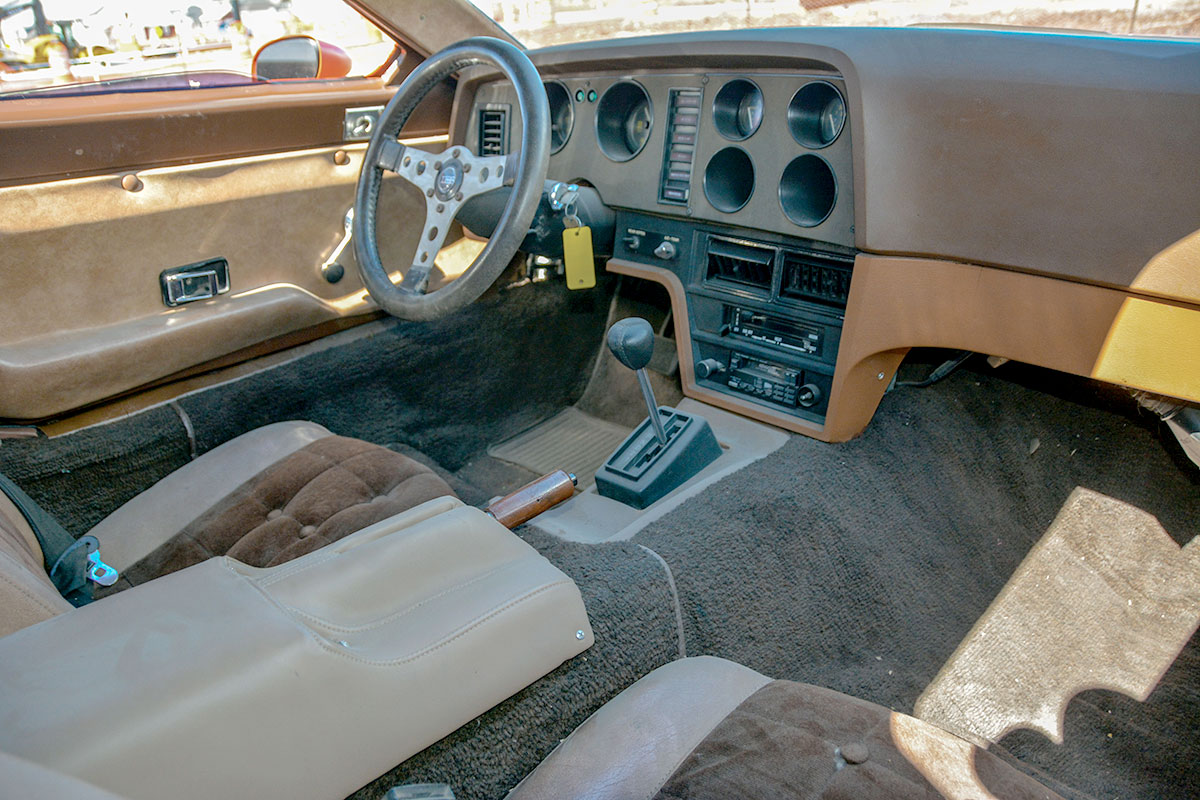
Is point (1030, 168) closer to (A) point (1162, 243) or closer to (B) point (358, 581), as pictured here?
(A) point (1162, 243)

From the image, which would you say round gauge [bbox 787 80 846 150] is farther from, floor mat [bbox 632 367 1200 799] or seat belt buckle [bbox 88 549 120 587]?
seat belt buckle [bbox 88 549 120 587]

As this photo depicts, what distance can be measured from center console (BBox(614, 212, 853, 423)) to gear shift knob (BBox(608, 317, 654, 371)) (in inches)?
15.3

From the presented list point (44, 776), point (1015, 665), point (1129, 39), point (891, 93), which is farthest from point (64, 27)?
point (1015, 665)

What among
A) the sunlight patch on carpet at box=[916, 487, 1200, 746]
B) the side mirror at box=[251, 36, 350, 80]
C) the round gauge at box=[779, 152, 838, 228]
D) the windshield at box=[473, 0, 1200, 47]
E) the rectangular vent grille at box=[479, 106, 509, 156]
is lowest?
the sunlight patch on carpet at box=[916, 487, 1200, 746]

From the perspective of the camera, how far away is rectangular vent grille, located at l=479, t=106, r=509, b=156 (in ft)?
7.42

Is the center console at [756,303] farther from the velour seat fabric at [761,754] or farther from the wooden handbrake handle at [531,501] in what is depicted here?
the velour seat fabric at [761,754]

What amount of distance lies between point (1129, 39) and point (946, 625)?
3.49 feet

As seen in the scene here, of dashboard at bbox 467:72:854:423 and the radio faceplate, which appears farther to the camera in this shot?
the radio faceplate

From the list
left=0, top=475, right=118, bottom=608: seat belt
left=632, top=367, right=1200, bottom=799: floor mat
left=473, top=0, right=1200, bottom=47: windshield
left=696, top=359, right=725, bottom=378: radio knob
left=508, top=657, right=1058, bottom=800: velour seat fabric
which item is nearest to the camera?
left=508, top=657, right=1058, bottom=800: velour seat fabric

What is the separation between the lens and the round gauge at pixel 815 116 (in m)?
1.72

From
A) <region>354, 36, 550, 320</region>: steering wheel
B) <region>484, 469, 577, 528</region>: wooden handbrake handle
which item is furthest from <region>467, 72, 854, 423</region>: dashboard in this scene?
<region>484, 469, 577, 528</region>: wooden handbrake handle

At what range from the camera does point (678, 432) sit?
1.81m

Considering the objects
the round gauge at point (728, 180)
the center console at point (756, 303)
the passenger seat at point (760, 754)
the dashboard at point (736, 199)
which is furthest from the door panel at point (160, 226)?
the passenger seat at point (760, 754)

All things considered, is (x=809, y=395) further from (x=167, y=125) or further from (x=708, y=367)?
(x=167, y=125)
